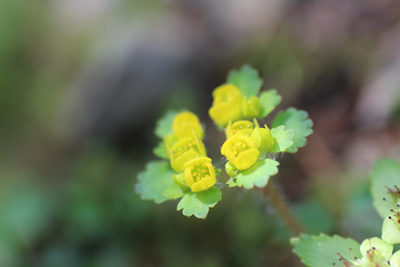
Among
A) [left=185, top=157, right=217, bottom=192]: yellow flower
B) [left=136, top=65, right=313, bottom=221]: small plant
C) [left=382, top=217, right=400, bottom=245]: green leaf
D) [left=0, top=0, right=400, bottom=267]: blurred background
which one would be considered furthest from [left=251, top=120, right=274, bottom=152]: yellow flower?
[left=0, top=0, right=400, bottom=267]: blurred background

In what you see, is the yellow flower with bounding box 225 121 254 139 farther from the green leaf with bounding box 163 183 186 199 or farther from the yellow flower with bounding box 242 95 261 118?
the green leaf with bounding box 163 183 186 199

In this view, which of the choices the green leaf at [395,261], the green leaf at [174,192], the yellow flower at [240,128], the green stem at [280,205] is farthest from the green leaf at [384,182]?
the green leaf at [174,192]

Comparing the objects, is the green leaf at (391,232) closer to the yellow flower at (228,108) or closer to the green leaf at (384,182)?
the green leaf at (384,182)

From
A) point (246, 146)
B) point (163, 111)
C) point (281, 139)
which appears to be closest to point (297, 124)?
point (281, 139)

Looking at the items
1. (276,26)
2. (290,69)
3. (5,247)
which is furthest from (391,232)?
(276,26)

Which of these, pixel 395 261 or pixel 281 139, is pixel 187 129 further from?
pixel 395 261

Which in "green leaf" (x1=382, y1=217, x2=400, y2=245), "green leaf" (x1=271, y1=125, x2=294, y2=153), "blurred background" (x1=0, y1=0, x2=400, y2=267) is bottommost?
"green leaf" (x1=382, y1=217, x2=400, y2=245)

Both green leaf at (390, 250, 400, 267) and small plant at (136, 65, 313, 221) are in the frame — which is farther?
small plant at (136, 65, 313, 221)
